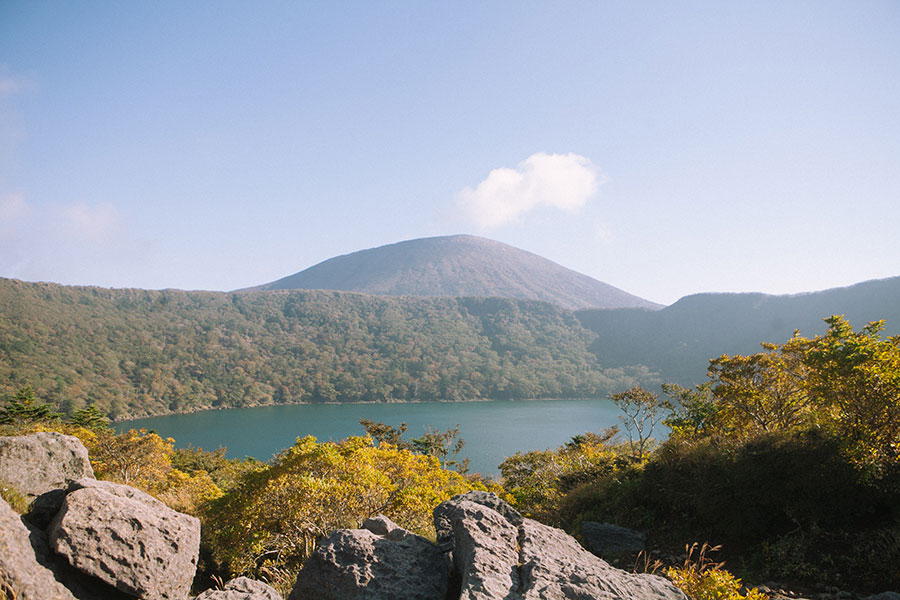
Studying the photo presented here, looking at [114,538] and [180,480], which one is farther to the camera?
[180,480]

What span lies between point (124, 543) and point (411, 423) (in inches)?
2333

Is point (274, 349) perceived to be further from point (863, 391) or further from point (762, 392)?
point (863, 391)

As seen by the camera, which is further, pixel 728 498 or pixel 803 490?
pixel 728 498

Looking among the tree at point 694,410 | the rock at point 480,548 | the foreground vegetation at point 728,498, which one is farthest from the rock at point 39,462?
the tree at point 694,410

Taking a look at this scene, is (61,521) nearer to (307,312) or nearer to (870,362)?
(870,362)

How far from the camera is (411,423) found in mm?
60594

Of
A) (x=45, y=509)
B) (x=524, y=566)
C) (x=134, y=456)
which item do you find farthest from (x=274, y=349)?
(x=524, y=566)

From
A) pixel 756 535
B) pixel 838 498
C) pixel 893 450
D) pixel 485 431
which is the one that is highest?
pixel 893 450

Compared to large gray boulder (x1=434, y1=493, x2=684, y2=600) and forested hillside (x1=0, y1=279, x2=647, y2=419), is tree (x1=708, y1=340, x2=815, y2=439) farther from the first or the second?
forested hillside (x1=0, y1=279, x2=647, y2=419)

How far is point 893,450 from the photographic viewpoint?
4758 mm

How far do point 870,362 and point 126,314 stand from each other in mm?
121183

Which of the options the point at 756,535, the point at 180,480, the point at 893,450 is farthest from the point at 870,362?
the point at 180,480

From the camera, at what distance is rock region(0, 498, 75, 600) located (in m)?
2.56

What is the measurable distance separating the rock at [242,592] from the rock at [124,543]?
1.36 feet
